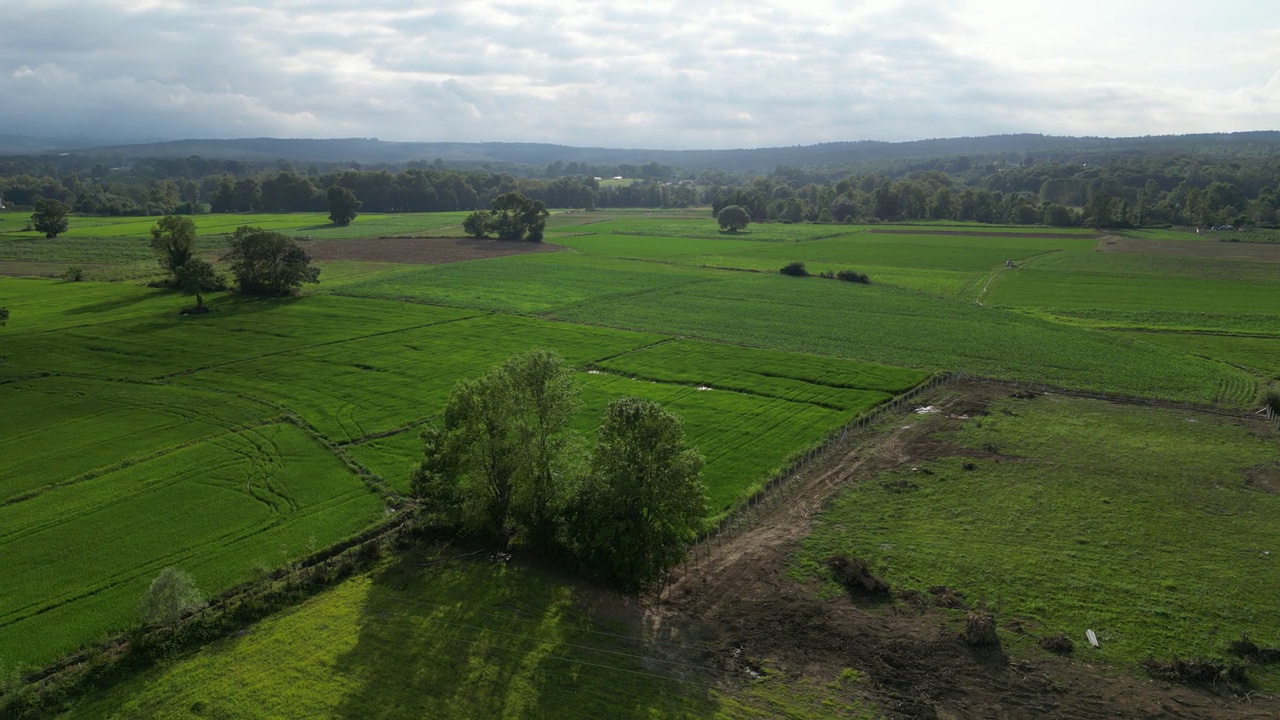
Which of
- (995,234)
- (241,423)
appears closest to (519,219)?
(995,234)

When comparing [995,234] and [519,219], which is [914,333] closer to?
[519,219]

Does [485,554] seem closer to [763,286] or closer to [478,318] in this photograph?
[478,318]

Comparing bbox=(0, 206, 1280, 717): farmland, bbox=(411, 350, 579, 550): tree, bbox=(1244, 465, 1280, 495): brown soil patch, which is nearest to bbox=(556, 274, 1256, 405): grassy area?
bbox=(0, 206, 1280, 717): farmland

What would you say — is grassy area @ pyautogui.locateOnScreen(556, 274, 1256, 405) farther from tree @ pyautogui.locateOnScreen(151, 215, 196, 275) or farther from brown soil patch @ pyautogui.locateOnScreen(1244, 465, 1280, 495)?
tree @ pyautogui.locateOnScreen(151, 215, 196, 275)

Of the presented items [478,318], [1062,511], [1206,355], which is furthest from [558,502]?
[1206,355]

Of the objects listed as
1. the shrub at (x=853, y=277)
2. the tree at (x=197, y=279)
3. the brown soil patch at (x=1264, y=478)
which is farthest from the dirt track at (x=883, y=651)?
the shrub at (x=853, y=277)
